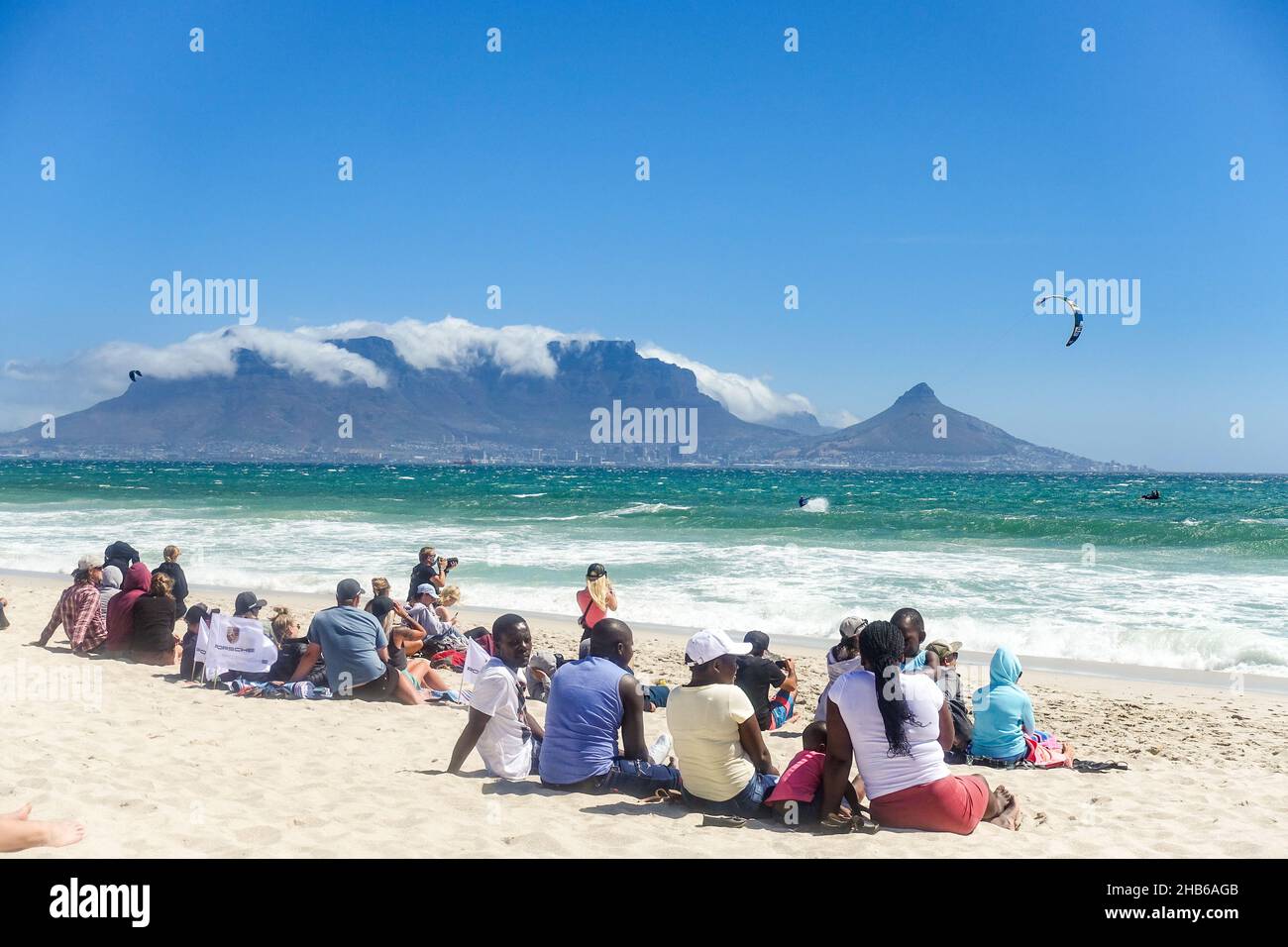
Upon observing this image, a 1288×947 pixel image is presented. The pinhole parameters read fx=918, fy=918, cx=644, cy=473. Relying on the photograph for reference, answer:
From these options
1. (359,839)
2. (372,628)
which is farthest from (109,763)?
A: (372,628)

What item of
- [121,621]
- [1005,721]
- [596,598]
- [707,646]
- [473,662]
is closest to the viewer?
[707,646]

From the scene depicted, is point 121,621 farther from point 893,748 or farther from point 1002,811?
point 1002,811

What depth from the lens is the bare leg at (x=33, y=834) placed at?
377cm

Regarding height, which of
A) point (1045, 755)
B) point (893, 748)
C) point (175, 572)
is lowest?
point (1045, 755)

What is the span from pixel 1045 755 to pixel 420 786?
4383 mm

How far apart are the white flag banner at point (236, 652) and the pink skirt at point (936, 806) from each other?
19.1 feet

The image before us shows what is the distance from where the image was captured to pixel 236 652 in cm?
825

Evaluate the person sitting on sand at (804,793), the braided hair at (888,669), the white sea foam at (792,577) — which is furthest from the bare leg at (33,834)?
the white sea foam at (792,577)

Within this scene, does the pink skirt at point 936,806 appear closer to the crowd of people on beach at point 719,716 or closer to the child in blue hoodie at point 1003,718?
the crowd of people on beach at point 719,716

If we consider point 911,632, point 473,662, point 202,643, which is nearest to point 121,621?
point 202,643

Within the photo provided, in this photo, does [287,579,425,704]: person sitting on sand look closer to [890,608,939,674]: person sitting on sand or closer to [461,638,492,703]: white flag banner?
[461,638,492,703]: white flag banner

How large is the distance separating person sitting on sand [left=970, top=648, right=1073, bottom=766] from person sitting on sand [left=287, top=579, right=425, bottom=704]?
15.3 ft
